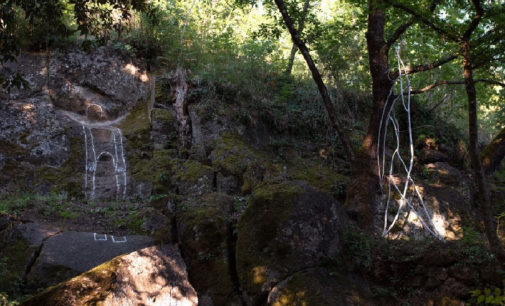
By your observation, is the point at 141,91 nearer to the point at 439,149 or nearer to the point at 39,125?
the point at 39,125

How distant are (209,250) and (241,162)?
3909 mm

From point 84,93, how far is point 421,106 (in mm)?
11193

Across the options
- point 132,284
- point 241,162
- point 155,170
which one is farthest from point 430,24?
point 155,170

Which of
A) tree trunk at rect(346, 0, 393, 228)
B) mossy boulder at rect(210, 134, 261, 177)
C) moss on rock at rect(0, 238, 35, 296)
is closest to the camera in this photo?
moss on rock at rect(0, 238, 35, 296)

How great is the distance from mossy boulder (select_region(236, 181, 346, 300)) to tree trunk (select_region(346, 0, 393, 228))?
207 cm

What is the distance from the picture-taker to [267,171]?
934 centimetres

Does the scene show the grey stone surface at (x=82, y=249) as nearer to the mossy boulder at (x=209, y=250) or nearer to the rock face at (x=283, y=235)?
the mossy boulder at (x=209, y=250)

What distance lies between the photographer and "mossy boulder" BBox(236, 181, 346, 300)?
16.5 feet

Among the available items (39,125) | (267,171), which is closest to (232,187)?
(267,171)

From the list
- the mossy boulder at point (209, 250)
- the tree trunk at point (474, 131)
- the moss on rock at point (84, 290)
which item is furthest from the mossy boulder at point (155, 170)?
the tree trunk at point (474, 131)

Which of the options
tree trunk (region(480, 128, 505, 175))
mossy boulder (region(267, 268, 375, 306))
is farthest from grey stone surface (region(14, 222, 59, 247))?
tree trunk (region(480, 128, 505, 175))

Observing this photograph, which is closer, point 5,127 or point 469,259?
point 469,259

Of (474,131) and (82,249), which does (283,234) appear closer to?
(474,131)

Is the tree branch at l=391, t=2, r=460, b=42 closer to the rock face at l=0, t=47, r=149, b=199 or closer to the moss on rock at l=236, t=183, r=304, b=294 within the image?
the moss on rock at l=236, t=183, r=304, b=294
